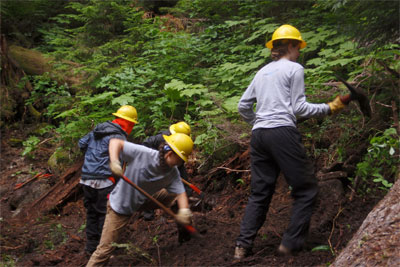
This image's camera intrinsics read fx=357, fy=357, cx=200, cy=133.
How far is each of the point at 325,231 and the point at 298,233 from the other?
88 cm

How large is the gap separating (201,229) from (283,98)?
2.22 m

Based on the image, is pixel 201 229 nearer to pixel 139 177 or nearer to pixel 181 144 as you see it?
pixel 139 177

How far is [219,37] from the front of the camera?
360 inches

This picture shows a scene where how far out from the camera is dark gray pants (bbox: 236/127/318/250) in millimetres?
3387

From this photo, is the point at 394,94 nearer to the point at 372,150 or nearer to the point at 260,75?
the point at 372,150

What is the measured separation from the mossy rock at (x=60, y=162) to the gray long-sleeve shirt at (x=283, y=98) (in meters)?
6.08

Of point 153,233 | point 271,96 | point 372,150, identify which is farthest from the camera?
point 153,233


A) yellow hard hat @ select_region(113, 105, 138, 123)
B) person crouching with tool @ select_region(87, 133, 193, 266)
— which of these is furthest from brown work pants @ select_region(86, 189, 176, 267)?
yellow hard hat @ select_region(113, 105, 138, 123)

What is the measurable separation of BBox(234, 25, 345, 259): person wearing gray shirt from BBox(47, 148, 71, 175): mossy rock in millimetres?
5917

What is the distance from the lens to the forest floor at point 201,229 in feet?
12.8

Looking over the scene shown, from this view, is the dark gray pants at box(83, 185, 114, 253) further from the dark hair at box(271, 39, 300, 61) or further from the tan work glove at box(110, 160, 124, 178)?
the dark hair at box(271, 39, 300, 61)

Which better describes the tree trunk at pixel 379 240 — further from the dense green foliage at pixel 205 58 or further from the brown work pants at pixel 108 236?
the brown work pants at pixel 108 236

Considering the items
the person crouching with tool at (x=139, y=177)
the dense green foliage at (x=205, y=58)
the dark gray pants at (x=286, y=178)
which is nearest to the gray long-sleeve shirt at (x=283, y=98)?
the dark gray pants at (x=286, y=178)

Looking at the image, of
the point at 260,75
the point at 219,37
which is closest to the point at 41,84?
the point at 219,37
